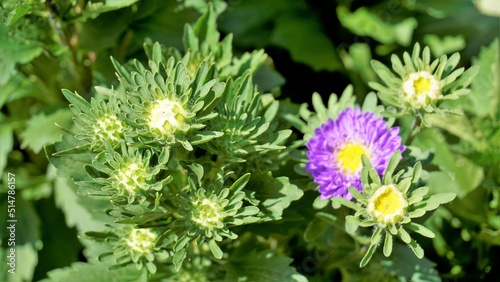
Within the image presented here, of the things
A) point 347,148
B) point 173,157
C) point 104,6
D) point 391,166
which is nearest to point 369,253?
point 391,166

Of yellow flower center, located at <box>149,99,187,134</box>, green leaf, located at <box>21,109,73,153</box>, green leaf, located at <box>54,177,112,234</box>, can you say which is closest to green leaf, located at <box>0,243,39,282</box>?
green leaf, located at <box>54,177,112,234</box>

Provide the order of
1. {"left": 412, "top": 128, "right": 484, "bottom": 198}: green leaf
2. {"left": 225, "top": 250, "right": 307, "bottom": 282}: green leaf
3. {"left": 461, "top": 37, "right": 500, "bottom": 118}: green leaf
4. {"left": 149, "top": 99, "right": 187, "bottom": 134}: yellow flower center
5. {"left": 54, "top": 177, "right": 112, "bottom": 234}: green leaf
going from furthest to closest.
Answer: {"left": 461, "top": 37, "right": 500, "bottom": 118}: green leaf
{"left": 412, "top": 128, "right": 484, "bottom": 198}: green leaf
{"left": 54, "top": 177, "right": 112, "bottom": 234}: green leaf
{"left": 225, "top": 250, "right": 307, "bottom": 282}: green leaf
{"left": 149, "top": 99, "right": 187, "bottom": 134}: yellow flower center

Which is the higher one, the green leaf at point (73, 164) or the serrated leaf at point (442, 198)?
the green leaf at point (73, 164)

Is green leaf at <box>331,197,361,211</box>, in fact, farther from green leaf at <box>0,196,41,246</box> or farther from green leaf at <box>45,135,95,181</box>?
green leaf at <box>0,196,41,246</box>

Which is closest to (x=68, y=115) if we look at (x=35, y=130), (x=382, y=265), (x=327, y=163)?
(x=35, y=130)

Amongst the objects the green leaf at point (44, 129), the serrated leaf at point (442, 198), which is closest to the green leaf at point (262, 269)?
the serrated leaf at point (442, 198)

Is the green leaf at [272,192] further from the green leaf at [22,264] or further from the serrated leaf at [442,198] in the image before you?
the green leaf at [22,264]

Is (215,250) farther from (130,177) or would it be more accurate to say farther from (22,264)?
(22,264)
